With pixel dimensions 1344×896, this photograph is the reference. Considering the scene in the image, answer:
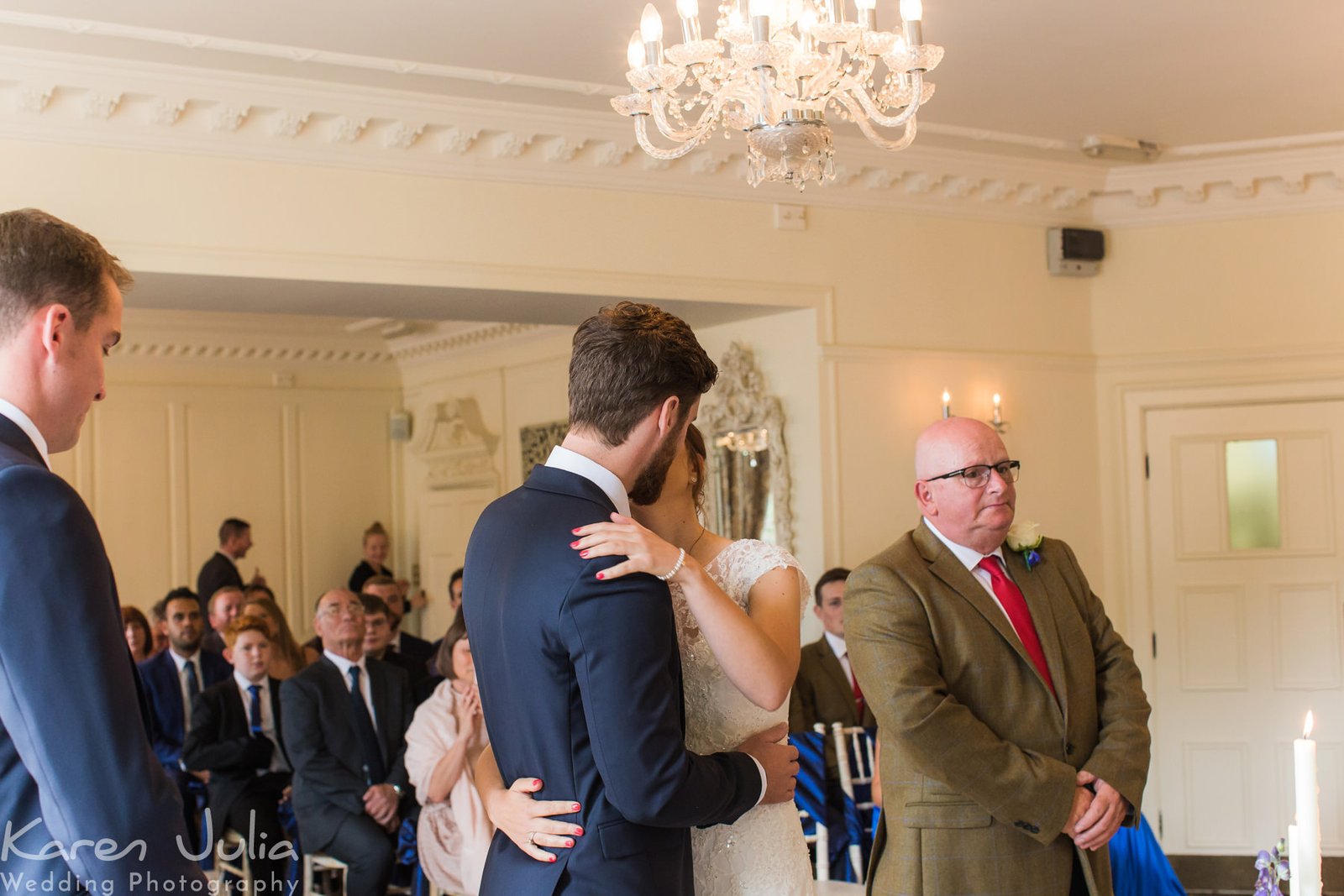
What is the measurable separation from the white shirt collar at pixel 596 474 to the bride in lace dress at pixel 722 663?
0.21 feet

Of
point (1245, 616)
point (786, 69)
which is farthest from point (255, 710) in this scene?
point (1245, 616)

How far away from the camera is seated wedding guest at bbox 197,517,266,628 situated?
28.0 ft

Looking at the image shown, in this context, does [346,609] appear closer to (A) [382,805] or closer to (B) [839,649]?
(A) [382,805]

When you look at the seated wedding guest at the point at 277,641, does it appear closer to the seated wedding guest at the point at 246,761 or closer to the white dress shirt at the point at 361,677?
the seated wedding guest at the point at 246,761

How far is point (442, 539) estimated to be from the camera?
9.21 metres

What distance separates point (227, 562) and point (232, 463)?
0.92m

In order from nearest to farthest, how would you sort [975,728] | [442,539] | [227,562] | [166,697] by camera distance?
1. [975,728]
2. [166,697]
3. [227,562]
4. [442,539]

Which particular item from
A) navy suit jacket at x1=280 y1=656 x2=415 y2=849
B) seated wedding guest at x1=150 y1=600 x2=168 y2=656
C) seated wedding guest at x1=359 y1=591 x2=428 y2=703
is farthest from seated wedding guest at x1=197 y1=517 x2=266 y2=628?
navy suit jacket at x1=280 y1=656 x2=415 y2=849

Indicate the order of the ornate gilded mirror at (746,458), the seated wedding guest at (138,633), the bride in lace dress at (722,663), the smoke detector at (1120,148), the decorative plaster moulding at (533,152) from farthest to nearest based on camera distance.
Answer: the seated wedding guest at (138,633) < the ornate gilded mirror at (746,458) < the smoke detector at (1120,148) < the decorative plaster moulding at (533,152) < the bride in lace dress at (722,663)

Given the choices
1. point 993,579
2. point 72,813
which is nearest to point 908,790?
point 993,579

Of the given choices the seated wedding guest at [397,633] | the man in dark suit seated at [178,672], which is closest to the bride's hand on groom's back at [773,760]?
the man in dark suit seated at [178,672]

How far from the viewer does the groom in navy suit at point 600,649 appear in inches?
65.2

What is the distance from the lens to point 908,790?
9.14 ft

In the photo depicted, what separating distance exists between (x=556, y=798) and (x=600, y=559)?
0.34 meters
